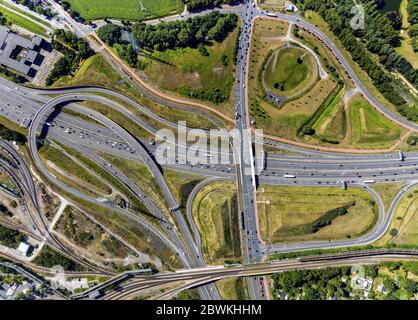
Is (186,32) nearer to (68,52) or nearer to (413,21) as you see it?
(68,52)

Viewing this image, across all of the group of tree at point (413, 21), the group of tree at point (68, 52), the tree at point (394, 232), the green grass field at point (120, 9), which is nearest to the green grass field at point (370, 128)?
the tree at point (394, 232)

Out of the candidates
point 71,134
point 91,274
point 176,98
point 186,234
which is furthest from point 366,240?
point 71,134

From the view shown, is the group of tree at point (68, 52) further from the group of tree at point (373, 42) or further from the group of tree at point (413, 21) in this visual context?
the group of tree at point (413, 21)

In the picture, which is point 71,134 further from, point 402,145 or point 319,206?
point 402,145

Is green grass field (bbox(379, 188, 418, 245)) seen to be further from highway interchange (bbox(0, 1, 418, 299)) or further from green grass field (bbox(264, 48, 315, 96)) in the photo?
green grass field (bbox(264, 48, 315, 96))

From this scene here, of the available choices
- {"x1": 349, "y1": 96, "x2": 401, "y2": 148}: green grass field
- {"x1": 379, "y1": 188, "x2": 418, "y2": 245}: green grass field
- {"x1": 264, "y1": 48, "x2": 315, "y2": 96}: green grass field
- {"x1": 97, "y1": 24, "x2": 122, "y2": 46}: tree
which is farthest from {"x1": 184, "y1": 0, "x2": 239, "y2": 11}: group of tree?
{"x1": 379, "y1": 188, "x2": 418, "y2": 245}: green grass field

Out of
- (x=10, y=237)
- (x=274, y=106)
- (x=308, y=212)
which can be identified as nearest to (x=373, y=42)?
(x=274, y=106)

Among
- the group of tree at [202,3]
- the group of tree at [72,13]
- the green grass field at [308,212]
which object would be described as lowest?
the green grass field at [308,212]
